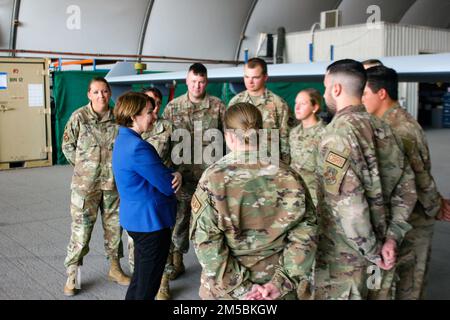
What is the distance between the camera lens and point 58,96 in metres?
10.6

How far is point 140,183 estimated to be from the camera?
2.79 metres

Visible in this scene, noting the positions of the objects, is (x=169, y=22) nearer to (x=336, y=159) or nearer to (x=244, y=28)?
(x=244, y=28)

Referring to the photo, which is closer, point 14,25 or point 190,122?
point 190,122

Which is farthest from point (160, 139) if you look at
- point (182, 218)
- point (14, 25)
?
point (14, 25)

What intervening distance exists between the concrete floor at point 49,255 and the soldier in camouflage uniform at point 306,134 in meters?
1.33

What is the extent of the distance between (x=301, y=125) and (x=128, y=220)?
77.4 inches

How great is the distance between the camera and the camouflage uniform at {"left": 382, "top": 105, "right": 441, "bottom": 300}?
9.11 ft

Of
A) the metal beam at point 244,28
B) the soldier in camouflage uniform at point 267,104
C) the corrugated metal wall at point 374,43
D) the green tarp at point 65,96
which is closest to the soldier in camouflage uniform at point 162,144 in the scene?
the soldier in camouflage uniform at point 267,104

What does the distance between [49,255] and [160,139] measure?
6.33ft

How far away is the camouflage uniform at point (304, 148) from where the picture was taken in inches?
152

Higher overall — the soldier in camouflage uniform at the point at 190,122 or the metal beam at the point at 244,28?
the metal beam at the point at 244,28

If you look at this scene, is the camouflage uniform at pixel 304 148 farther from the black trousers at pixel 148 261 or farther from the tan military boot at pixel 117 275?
the tan military boot at pixel 117 275

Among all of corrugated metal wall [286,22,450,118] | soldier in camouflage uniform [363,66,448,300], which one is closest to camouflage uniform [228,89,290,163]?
soldier in camouflage uniform [363,66,448,300]
